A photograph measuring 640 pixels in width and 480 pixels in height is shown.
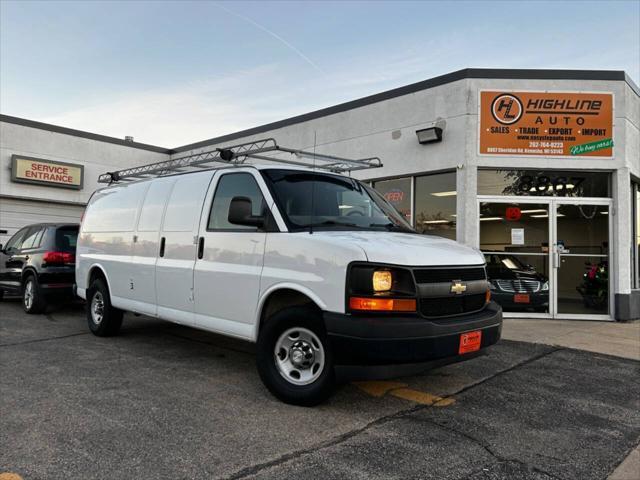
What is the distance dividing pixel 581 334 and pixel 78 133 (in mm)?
15132

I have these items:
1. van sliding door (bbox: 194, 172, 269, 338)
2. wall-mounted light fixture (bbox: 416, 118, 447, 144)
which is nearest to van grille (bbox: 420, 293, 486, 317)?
van sliding door (bbox: 194, 172, 269, 338)

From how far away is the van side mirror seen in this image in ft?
14.6

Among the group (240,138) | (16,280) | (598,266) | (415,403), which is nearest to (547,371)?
(415,403)

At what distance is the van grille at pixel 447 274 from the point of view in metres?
3.89

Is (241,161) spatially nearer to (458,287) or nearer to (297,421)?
(458,287)

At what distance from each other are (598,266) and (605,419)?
21.6ft

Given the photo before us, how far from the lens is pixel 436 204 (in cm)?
1045

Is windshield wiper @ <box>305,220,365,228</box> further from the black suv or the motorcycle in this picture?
the motorcycle

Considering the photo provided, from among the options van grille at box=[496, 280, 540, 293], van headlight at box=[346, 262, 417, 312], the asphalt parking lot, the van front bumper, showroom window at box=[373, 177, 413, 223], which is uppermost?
showroom window at box=[373, 177, 413, 223]

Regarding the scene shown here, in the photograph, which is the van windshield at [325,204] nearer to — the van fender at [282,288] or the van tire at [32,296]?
the van fender at [282,288]

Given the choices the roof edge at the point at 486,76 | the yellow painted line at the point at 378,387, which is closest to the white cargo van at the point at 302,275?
the yellow painted line at the point at 378,387

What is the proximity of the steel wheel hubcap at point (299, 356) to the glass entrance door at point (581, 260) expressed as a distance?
719cm

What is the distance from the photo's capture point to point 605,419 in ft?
13.3

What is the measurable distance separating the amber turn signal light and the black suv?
6926mm
